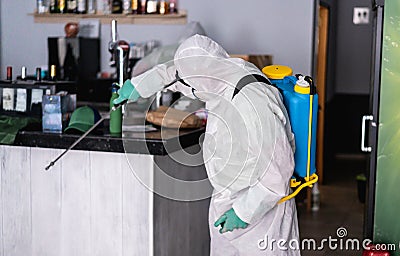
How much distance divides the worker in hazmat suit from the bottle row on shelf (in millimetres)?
3349

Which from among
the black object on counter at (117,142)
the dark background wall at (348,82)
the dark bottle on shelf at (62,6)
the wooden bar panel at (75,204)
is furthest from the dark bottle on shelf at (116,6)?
the dark background wall at (348,82)

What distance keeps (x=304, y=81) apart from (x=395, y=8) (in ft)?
3.65

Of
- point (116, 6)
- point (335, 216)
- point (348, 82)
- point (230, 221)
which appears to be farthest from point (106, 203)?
point (348, 82)

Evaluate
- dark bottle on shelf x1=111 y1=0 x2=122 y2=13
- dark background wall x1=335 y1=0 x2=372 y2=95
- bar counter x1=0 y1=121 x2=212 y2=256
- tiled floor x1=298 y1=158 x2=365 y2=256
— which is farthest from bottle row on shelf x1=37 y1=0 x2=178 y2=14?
dark background wall x1=335 y1=0 x2=372 y2=95

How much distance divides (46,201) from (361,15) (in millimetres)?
6258

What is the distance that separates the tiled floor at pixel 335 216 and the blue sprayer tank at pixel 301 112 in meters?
1.80

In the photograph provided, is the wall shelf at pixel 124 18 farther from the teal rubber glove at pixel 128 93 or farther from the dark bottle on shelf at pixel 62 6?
the teal rubber glove at pixel 128 93

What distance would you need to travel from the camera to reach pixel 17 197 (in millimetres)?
3670

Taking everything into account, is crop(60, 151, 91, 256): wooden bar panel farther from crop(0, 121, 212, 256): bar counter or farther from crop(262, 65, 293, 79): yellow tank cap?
crop(262, 65, 293, 79): yellow tank cap

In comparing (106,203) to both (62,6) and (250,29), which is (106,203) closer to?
(250,29)

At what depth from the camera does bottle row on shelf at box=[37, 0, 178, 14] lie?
21.1 ft

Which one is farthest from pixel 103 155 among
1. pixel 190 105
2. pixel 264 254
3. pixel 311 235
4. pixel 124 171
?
pixel 311 235

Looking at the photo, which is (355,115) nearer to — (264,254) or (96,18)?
(96,18)

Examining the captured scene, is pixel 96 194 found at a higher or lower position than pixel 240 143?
lower
